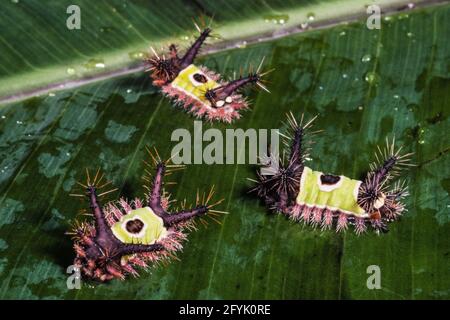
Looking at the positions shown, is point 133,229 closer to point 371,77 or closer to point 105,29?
point 105,29

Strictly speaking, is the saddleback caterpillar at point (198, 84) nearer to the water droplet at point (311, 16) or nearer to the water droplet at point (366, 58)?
the water droplet at point (311, 16)

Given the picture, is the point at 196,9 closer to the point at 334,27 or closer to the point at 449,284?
the point at 334,27

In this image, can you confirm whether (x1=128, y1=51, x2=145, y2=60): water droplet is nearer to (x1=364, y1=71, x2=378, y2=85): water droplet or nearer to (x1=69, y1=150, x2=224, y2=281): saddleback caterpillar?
(x1=69, y1=150, x2=224, y2=281): saddleback caterpillar

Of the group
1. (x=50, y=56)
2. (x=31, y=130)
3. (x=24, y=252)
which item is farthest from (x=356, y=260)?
(x=50, y=56)

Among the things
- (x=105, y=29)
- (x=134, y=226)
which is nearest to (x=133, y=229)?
(x=134, y=226)

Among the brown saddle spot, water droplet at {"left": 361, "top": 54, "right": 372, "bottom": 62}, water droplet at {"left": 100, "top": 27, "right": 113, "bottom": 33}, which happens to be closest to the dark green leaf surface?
water droplet at {"left": 361, "top": 54, "right": 372, "bottom": 62}

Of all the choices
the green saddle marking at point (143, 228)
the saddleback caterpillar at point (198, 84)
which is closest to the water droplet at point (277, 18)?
the saddleback caterpillar at point (198, 84)
